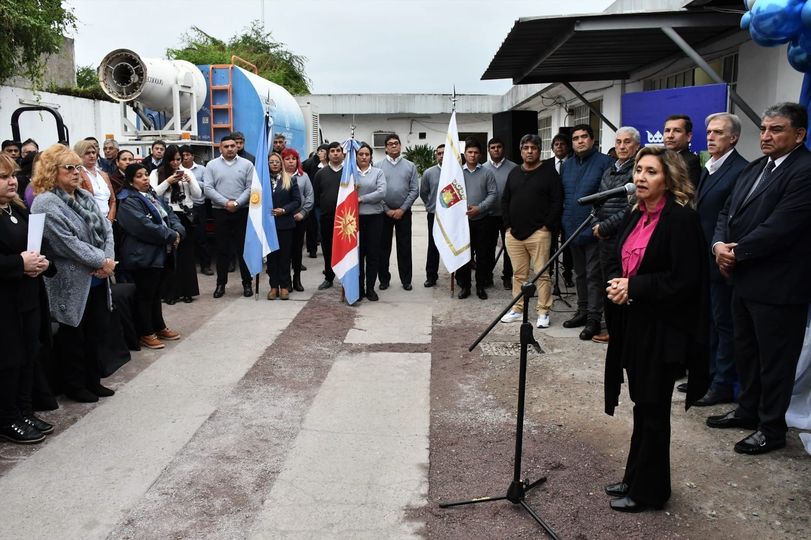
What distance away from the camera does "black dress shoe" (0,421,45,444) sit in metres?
4.57

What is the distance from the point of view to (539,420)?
497 cm

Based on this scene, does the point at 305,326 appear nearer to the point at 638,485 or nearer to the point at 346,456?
the point at 346,456

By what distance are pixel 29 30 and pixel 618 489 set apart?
11.3 meters

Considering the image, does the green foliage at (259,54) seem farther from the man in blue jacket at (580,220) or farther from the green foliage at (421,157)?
the man in blue jacket at (580,220)

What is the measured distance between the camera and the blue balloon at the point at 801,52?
167 inches

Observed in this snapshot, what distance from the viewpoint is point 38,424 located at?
473 centimetres

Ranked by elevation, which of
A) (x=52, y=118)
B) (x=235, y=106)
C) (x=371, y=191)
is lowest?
(x=371, y=191)

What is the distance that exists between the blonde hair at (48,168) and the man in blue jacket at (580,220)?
4524 millimetres

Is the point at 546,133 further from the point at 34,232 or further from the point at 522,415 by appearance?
the point at 522,415

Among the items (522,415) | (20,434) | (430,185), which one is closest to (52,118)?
(430,185)

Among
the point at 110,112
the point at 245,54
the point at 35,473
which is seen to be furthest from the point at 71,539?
the point at 245,54

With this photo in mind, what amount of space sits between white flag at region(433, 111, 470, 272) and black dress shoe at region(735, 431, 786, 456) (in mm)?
4655

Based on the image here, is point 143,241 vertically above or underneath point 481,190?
underneath

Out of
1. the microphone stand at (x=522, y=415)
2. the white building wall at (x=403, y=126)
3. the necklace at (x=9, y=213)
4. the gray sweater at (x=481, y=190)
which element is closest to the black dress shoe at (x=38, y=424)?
the necklace at (x=9, y=213)
